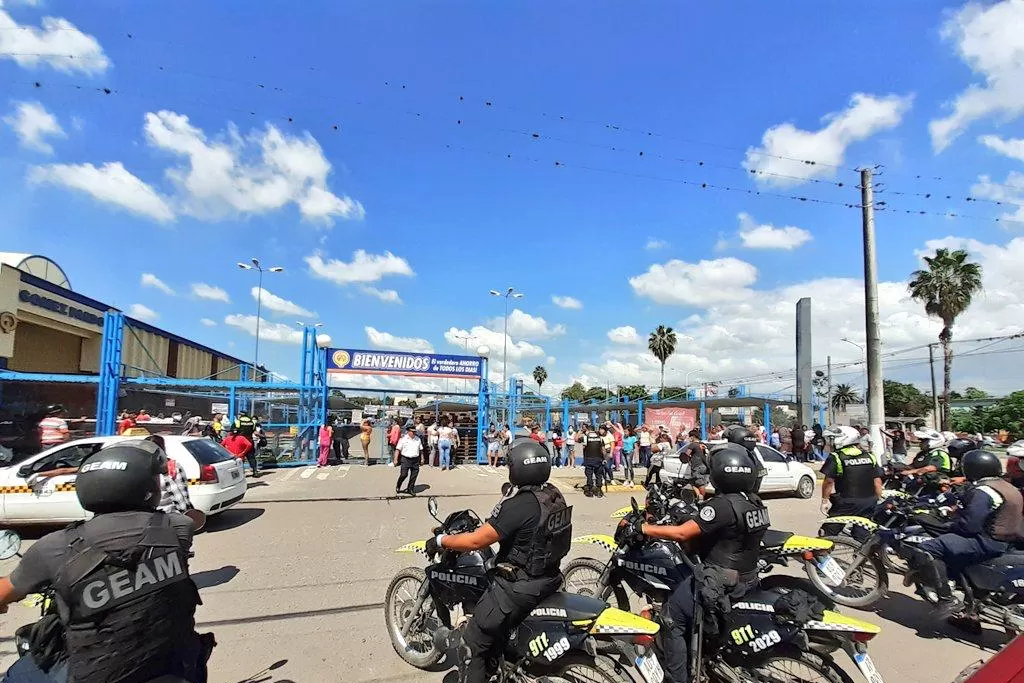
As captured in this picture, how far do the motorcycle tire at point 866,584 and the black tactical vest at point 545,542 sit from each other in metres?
3.64

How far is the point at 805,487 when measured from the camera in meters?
13.8

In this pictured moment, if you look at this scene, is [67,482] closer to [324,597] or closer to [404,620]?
[324,597]

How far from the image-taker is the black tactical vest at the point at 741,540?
3408mm

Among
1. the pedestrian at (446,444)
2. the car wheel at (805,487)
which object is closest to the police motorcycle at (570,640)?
the car wheel at (805,487)

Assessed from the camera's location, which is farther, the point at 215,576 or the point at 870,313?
the point at 870,313

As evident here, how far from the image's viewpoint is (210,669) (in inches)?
157

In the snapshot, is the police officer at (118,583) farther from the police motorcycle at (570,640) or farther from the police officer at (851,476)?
the police officer at (851,476)

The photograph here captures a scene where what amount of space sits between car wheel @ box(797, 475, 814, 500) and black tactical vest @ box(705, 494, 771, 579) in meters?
11.8

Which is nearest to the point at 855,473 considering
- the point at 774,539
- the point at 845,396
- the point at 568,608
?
the point at 774,539

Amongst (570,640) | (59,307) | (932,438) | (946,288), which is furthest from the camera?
(946,288)

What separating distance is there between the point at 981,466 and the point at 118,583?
262 inches

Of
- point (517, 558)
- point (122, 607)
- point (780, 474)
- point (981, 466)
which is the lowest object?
point (780, 474)

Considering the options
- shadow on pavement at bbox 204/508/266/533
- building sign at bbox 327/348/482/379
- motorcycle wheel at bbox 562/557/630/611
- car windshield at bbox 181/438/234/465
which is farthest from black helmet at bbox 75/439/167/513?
building sign at bbox 327/348/482/379

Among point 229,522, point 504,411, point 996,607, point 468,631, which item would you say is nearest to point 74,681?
point 468,631
